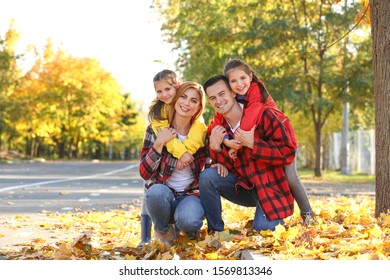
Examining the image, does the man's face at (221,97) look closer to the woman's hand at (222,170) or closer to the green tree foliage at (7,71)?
the woman's hand at (222,170)

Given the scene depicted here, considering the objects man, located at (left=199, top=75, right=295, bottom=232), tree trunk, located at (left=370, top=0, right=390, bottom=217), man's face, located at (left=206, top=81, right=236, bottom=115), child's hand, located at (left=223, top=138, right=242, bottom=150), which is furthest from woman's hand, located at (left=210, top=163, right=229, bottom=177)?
tree trunk, located at (left=370, top=0, right=390, bottom=217)

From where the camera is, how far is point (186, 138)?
593cm

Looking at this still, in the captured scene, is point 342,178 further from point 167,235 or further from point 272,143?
point 272,143

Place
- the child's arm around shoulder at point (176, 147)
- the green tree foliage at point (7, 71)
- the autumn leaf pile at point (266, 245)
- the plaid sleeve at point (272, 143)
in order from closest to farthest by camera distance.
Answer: the autumn leaf pile at point (266, 245), the plaid sleeve at point (272, 143), the child's arm around shoulder at point (176, 147), the green tree foliage at point (7, 71)

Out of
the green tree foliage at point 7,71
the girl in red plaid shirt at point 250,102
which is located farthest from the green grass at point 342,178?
the green tree foliage at point 7,71

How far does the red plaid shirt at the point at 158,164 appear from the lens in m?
5.83

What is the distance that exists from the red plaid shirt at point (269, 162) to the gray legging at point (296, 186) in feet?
0.21

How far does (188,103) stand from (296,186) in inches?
47.3

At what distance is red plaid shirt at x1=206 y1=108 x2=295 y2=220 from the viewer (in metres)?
5.70

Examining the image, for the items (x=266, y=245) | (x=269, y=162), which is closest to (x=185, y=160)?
(x=269, y=162)

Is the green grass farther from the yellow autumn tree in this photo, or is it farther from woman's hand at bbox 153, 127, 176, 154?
the yellow autumn tree

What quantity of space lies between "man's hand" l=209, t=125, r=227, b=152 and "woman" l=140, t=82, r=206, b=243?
0.67 feet

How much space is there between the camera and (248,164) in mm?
5871
